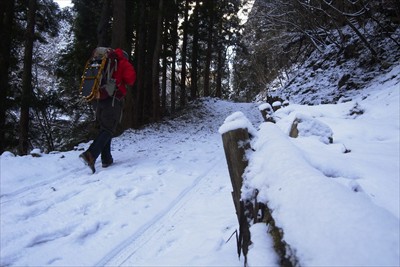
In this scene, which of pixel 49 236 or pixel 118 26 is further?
pixel 118 26

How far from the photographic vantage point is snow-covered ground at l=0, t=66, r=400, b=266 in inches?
53.0

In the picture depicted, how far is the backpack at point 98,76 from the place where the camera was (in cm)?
550

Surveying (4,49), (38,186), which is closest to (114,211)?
(38,186)

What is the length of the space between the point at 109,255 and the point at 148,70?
14.7 m

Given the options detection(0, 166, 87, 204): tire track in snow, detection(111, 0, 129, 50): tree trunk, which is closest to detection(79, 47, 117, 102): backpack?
detection(0, 166, 87, 204): tire track in snow

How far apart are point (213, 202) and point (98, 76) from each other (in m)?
2.95

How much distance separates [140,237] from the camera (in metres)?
3.21

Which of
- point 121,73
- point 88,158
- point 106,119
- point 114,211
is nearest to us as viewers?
point 114,211

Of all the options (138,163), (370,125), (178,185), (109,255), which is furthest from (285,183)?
(138,163)

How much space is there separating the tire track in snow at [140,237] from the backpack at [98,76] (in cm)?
236

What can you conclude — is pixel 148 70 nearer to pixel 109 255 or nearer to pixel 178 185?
pixel 178 185

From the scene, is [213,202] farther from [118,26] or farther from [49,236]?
[118,26]

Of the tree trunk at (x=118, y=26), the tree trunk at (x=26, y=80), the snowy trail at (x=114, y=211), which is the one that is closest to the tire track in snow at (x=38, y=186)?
the snowy trail at (x=114, y=211)

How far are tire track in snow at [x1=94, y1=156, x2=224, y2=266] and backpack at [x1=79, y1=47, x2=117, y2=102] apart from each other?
236 cm
